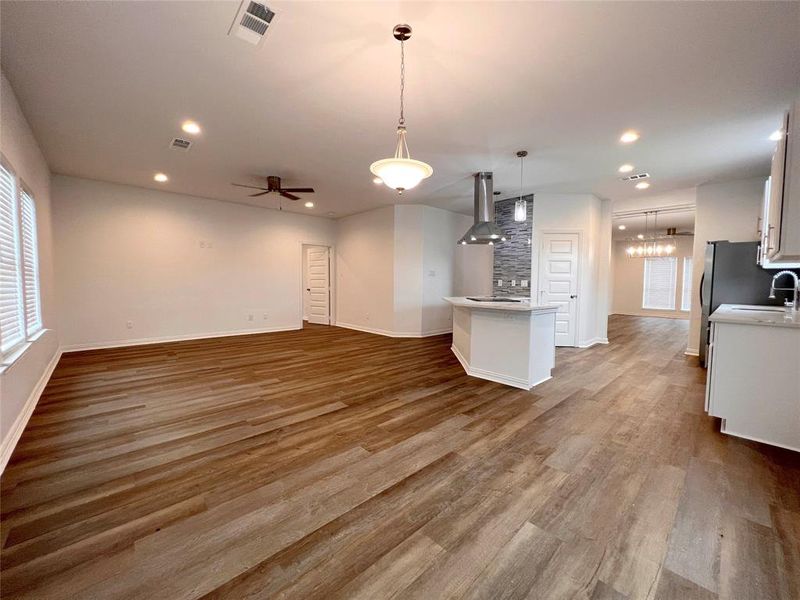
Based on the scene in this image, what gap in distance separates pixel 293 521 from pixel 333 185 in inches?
195

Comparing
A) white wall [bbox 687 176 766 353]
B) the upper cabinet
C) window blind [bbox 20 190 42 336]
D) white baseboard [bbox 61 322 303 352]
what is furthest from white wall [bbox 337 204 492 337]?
window blind [bbox 20 190 42 336]

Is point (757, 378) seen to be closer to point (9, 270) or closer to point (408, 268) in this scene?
point (408, 268)

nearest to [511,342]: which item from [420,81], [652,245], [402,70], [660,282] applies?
[420,81]

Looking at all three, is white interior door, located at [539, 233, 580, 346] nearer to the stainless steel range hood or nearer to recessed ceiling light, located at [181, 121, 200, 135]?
the stainless steel range hood

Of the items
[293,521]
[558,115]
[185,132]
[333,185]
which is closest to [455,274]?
[333,185]

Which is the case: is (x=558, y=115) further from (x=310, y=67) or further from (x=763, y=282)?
(x=763, y=282)

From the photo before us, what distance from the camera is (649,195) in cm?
606

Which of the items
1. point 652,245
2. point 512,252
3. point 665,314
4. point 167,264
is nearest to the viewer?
point 167,264

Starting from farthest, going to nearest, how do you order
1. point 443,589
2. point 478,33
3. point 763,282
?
point 763,282, point 478,33, point 443,589

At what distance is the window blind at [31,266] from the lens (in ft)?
10.7

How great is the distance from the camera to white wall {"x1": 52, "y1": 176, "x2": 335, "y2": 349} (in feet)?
17.2

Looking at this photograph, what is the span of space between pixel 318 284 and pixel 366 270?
72.5 inches

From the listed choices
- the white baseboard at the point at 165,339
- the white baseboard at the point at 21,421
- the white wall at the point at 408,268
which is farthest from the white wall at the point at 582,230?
the white baseboard at the point at 21,421

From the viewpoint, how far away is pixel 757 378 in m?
2.54
